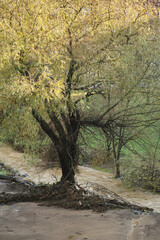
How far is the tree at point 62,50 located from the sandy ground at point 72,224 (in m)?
2.53

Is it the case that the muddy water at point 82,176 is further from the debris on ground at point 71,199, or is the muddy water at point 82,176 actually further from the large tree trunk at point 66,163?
the debris on ground at point 71,199

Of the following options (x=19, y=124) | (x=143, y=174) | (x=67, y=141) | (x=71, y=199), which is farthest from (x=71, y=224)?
(x=143, y=174)

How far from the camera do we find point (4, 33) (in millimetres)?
7828

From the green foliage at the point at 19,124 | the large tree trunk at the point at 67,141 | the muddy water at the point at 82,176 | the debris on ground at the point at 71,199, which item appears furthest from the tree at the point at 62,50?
the muddy water at the point at 82,176

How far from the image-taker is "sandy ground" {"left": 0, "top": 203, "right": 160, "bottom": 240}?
18.4 ft

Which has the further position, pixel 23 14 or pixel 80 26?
pixel 80 26

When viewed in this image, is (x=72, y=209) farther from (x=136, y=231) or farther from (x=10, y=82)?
(x=10, y=82)

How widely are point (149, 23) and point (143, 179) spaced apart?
653 cm

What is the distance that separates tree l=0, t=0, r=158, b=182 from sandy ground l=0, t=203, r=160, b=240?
2532 mm

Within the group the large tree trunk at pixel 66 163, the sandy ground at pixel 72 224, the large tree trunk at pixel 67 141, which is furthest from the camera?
the large tree trunk at pixel 66 163

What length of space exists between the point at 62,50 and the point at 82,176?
28.3ft

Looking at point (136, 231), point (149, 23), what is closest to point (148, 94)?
point (149, 23)

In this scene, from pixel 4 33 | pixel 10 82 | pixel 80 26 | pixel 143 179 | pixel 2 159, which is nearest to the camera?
pixel 10 82

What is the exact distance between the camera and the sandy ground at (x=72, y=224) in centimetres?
560
